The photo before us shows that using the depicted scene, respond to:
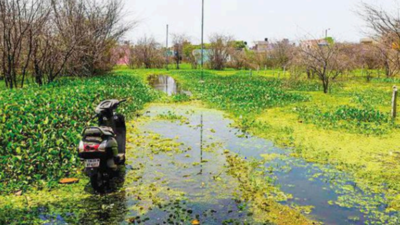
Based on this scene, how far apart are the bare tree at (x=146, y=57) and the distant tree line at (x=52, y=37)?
28813 mm

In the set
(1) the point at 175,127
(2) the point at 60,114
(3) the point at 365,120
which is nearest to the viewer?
(2) the point at 60,114

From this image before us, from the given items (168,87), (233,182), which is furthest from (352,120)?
(168,87)

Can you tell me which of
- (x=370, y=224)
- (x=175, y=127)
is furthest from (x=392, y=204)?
(x=175, y=127)

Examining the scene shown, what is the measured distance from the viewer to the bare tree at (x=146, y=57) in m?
58.6

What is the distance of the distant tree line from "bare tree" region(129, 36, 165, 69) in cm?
2881

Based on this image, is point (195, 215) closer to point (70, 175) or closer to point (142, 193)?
point (142, 193)

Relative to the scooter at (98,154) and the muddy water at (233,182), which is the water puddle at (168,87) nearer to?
the muddy water at (233,182)

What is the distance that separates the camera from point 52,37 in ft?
60.7

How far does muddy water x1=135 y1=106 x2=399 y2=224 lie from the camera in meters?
5.03

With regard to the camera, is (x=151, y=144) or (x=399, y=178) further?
(x=151, y=144)

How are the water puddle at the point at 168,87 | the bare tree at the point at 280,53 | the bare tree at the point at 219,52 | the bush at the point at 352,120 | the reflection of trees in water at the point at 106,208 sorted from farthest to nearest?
the bare tree at the point at 219,52 < the bare tree at the point at 280,53 < the water puddle at the point at 168,87 < the bush at the point at 352,120 < the reflection of trees in water at the point at 106,208

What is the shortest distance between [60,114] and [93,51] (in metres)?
16.7

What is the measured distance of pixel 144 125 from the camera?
11469 mm

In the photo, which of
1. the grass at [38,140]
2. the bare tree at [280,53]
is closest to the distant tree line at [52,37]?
the grass at [38,140]
